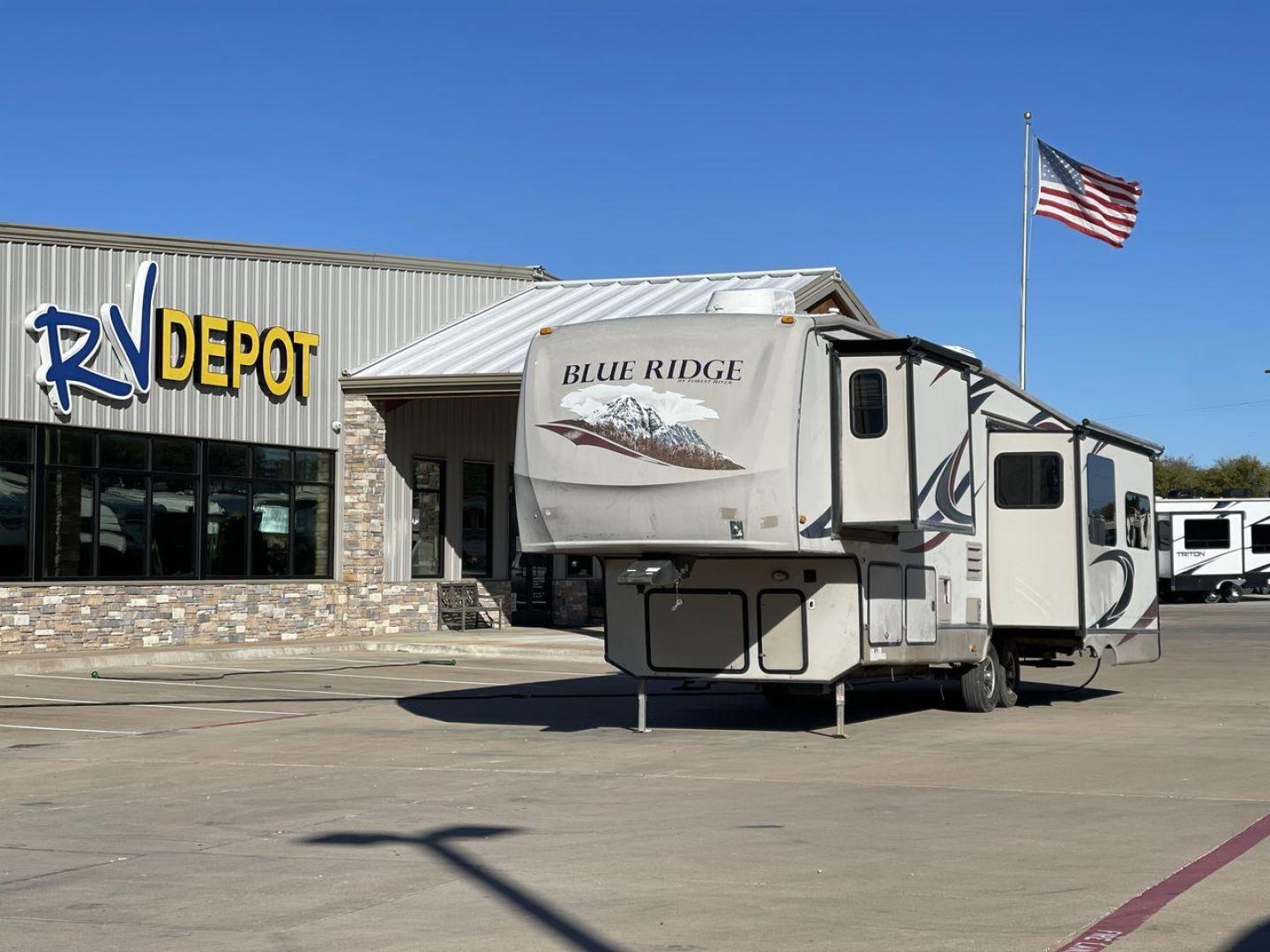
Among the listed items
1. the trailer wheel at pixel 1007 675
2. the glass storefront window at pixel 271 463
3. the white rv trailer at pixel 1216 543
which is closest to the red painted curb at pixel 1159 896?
the trailer wheel at pixel 1007 675

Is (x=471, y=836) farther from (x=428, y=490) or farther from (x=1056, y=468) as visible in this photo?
(x=428, y=490)

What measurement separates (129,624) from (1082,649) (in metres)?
15.2

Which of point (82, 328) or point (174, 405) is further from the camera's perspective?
point (174, 405)

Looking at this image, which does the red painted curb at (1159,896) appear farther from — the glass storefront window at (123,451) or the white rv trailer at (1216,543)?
the white rv trailer at (1216,543)

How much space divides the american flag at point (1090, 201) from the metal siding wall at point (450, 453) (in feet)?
40.2

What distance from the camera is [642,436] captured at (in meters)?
14.5

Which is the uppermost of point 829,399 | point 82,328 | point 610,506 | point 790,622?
point 82,328

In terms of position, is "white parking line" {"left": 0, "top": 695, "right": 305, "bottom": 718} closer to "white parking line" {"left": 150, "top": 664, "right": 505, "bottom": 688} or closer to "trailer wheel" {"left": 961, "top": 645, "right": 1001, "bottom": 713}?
"white parking line" {"left": 150, "top": 664, "right": 505, "bottom": 688}

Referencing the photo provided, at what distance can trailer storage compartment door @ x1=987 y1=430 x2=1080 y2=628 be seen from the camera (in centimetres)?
1820

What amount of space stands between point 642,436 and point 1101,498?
22.9ft

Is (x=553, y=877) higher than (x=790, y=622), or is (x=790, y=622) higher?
(x=790, y=622)

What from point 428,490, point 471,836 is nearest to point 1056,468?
point 471,836

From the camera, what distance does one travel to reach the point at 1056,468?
1833 centimetres

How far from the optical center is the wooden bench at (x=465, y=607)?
33312 mm
